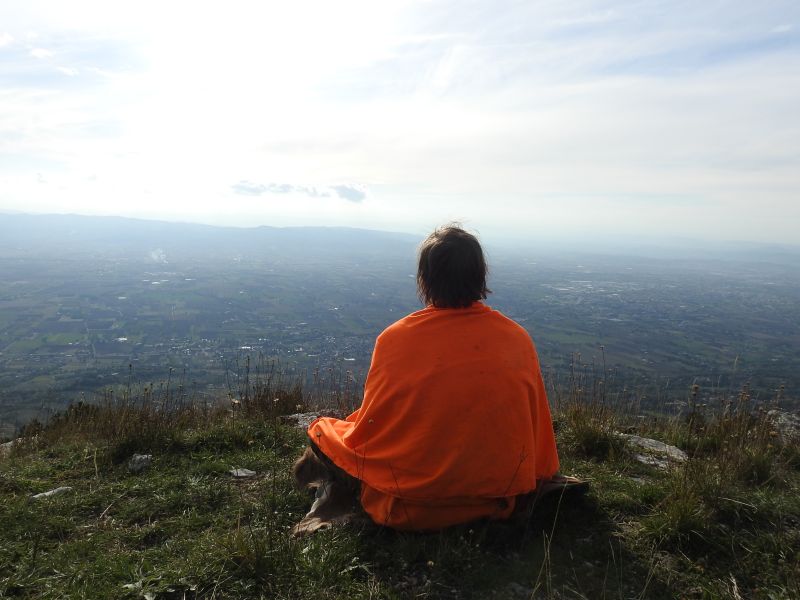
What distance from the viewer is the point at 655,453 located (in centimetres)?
411

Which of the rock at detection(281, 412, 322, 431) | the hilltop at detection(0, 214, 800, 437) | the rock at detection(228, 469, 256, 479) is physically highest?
the rock at detection(228, 469, 256, 479)

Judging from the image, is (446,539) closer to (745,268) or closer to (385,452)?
(385,452)

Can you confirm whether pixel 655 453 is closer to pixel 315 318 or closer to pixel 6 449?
pixel 6 449

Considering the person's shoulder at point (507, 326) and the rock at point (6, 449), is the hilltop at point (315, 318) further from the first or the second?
the rock at point (6, 449)

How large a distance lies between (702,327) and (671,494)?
5387 centimetres

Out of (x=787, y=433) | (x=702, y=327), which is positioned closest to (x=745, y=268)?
(x=702, y=327)

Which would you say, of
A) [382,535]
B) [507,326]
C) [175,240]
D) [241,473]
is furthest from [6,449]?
[175,240]

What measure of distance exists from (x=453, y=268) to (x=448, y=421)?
800 mm

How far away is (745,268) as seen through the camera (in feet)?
391

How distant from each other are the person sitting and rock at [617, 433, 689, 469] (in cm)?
173

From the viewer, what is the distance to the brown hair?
254 cm

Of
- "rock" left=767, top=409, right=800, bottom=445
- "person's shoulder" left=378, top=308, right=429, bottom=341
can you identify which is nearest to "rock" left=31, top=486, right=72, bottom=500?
"person's shoulder" left=378, top=308, right=429, bottom=341

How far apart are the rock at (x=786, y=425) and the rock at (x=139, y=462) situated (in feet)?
16.5

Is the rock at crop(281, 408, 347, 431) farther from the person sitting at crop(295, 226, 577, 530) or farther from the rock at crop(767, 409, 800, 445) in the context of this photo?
the rock at crop(767, 409, 800, 445)
